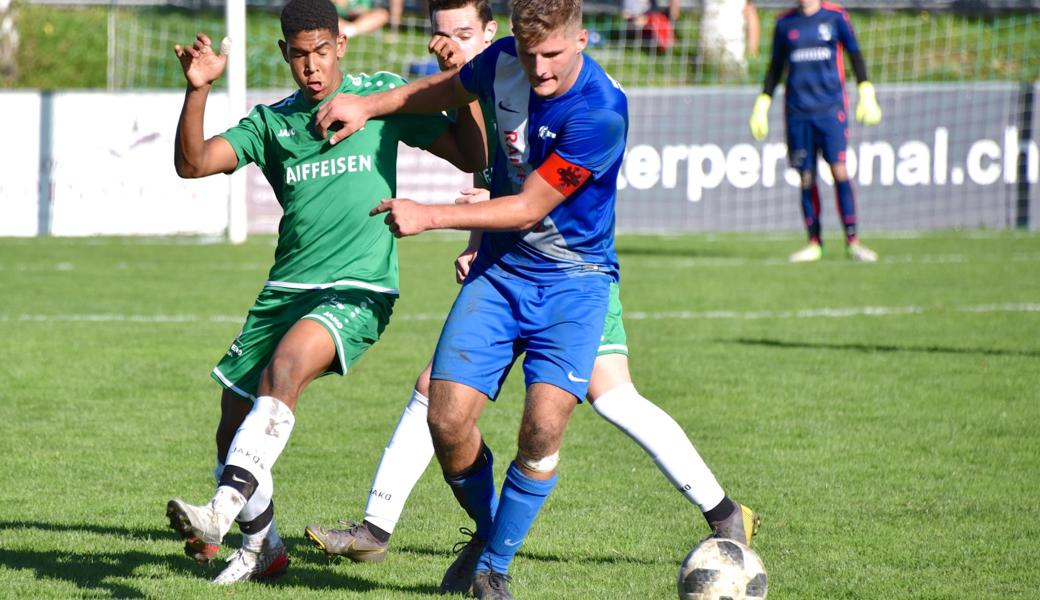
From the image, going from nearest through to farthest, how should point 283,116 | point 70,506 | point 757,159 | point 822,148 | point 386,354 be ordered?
point 283,116, point 70,506, point 386,354, point 822,148, point 757,159

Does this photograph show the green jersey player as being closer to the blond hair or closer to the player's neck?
the player's neck

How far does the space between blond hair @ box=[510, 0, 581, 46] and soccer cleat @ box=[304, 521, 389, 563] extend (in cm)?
177

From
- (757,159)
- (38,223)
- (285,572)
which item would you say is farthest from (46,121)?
(285,572)

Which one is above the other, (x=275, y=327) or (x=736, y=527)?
(x=275, y=327)

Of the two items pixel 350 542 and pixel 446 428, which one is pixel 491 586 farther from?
pixel 350 542

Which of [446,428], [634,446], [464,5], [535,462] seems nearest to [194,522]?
[446,428]

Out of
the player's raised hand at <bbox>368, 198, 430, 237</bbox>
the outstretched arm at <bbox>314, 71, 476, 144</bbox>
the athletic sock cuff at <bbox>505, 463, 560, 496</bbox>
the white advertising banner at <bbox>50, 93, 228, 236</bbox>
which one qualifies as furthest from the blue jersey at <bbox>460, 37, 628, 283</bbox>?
the white advertising banner at <bbox>50, 93, 228, 236</bbox>

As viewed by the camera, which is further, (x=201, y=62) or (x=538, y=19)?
(x=201, y=62)

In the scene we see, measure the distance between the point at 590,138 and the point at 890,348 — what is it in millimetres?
5770

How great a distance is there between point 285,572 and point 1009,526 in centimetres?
262

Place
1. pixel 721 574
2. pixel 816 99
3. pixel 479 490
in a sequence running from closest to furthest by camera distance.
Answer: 1. pixel 721 574
2. pixel 479 490
3. pixel 816 99

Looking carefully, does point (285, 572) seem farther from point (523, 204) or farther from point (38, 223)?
point (38, 223)

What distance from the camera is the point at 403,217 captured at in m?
3.94

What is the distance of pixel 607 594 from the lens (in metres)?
4.55
